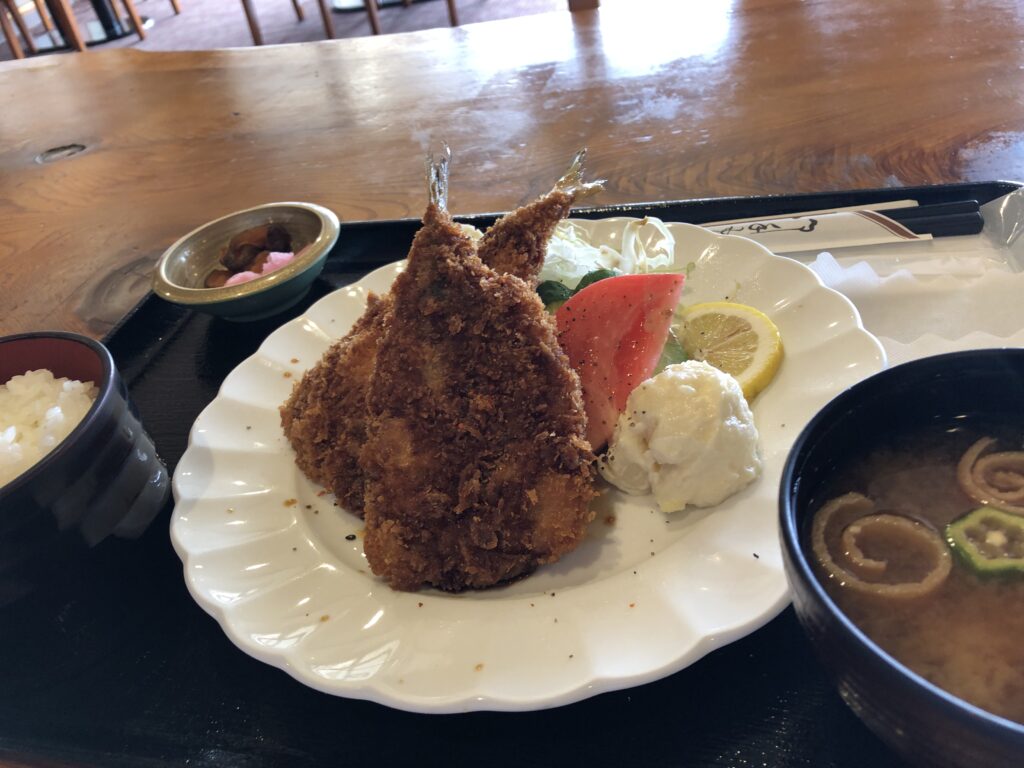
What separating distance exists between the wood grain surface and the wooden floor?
343 centimetres

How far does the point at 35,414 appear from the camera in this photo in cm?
130

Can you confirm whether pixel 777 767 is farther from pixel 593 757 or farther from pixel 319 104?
pixel 319 104

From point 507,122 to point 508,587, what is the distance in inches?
77.4

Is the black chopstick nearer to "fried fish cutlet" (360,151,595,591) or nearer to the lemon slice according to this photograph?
the lemon slice

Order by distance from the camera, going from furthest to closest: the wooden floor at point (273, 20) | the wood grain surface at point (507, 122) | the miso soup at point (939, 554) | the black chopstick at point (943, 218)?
1. the wooden floor at point (273, 20)
2. the wood grain surface at point (507, 122)
3. the black chopstick at point (943, 218)
4. the miso soup at point (939, 554)

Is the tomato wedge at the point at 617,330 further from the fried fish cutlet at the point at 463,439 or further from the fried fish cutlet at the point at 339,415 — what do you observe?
the fried fish cutlet at the point at 339,415

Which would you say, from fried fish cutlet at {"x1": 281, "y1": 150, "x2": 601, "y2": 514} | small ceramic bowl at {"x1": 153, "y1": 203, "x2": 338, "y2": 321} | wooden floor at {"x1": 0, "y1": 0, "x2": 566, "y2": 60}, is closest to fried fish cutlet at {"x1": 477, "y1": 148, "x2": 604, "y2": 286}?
fried fish cutlet at {"x1": 281, "y1": 150, "x2": 601, "y2": 514}

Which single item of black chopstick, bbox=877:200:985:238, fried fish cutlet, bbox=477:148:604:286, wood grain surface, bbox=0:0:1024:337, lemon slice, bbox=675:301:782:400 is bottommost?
lemon slice, bbox=675:301:782:400

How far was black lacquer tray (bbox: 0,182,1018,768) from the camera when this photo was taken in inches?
34.4

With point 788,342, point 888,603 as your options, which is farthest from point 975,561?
point 788,342

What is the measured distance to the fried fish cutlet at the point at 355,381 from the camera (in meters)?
1.35

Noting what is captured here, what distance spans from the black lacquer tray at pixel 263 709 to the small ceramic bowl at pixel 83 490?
1.6 inches

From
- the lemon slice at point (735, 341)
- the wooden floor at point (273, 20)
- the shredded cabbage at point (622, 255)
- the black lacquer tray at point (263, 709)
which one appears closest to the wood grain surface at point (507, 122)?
the shredded cabbage at point (622, 255)

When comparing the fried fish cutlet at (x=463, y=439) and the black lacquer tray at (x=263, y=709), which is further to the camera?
the fried fish cutlet at (x=463, y=439)
